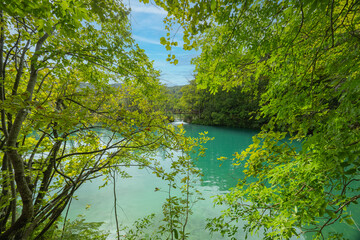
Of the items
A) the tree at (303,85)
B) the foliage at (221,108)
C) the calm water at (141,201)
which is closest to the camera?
the tree at (303,85)

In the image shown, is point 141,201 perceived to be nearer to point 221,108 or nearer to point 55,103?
point 55,103

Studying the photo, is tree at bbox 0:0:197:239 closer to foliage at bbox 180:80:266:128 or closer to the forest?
the forest

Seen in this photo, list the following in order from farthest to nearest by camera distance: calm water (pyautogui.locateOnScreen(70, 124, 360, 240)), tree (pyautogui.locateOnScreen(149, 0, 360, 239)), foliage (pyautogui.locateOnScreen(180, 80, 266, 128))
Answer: foliage (pyautogui.locateOnScreen(180, 80, 266, 128)) < calm water (pyautogui.locateOnScreen(70, 124, 360, 240)) < tree (pyautogui.locateOnScreen(149, 0, 360, 239))

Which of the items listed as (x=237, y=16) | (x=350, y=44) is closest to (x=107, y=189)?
(x=237, y=16)

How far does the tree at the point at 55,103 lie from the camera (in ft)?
4.11

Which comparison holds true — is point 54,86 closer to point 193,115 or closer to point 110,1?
point 110,1

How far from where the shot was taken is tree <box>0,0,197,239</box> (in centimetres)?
125

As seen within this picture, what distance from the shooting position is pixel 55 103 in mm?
2451

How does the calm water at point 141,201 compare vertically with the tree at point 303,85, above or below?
below

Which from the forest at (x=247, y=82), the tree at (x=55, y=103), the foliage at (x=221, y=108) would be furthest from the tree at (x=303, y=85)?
the foliage at (x=221, y=108)

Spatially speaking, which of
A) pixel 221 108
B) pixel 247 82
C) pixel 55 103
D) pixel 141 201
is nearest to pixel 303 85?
pixel 247 82

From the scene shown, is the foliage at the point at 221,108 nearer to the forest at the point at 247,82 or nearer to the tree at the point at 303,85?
the forest at the point at 247,82

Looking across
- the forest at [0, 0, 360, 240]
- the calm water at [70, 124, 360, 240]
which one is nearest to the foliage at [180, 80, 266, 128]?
the calm water at [70, 124, 360, 240]

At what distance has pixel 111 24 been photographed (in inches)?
98.3
